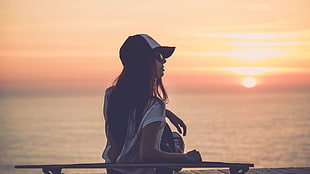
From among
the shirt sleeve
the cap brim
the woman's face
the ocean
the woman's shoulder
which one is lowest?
the shirt sleeve

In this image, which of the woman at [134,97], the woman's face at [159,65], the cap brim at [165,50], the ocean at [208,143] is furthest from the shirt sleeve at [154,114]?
the ocean at [208,143]

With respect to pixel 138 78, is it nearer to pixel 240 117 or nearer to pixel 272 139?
pixel 272 139

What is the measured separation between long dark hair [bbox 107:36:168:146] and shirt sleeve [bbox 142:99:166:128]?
0.08 m

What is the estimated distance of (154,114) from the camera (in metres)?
4.32

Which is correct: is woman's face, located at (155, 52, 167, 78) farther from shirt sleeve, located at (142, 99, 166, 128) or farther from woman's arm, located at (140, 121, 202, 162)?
woman's arm, located at (140, 121, 202, 162)

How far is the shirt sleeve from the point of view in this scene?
4.30 meters

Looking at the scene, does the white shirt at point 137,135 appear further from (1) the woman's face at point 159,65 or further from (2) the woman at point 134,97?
(1) the woman's face at point 159,65

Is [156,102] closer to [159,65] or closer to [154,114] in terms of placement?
[154,114]

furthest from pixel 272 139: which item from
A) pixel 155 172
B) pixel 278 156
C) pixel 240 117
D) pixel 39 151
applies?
pixel 155 172

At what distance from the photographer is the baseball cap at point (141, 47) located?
4.48 m

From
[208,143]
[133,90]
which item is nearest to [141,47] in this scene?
[133,90]

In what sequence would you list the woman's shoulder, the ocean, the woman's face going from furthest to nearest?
the ocean < the woman's face < the woman's shoulder

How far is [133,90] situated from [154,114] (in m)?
0.24

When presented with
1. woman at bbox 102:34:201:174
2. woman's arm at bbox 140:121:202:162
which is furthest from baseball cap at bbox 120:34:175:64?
woman's arm at bbox 140:121:202:162
